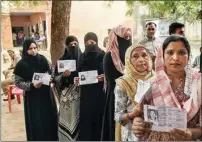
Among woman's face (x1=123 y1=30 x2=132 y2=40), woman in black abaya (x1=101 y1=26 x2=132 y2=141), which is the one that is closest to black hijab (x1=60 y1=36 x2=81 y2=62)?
woman in black abaya (x1=101 y1=26 x2=132 y2=141)

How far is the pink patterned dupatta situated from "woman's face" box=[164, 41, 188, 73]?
3 cm

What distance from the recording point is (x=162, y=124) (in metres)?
1.58

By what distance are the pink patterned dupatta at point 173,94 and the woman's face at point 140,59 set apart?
404 millimetres

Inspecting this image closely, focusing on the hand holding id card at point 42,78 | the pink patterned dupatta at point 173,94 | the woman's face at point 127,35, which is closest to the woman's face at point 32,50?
the hand holding id card at point 42,78

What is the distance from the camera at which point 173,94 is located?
5.30 feet

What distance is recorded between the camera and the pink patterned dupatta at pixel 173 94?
61.3 inches

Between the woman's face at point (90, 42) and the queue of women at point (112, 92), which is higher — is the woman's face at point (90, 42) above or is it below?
above

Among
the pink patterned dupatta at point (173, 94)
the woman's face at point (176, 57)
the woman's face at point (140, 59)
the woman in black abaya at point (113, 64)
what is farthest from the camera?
the woman in black abaya at point (113, 64)

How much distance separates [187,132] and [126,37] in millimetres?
1591

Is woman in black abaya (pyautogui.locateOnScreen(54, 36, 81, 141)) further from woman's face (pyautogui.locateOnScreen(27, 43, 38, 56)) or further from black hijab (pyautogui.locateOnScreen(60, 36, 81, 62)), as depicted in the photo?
woman's face (pyautogui.locateOnScreen(27, 43, 38, 56))

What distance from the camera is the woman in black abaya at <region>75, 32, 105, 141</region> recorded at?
3.28 m

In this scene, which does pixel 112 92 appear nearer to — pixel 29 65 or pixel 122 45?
pixel 122 45

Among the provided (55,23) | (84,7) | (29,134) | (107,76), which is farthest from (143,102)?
(84,7)

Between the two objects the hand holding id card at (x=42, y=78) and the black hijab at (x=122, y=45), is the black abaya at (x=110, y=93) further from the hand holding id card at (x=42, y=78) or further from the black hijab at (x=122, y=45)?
the hand holding id card at (x=42, y=78)
